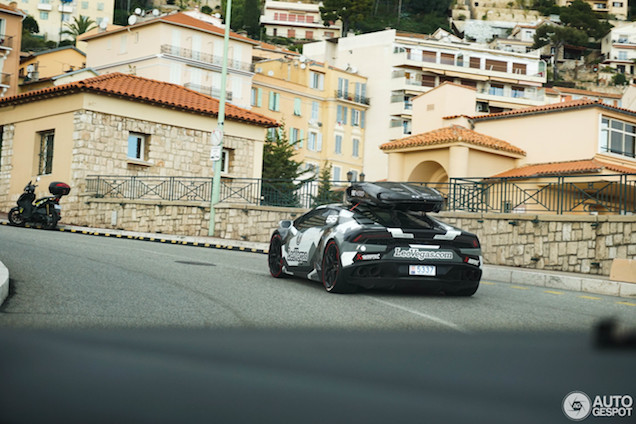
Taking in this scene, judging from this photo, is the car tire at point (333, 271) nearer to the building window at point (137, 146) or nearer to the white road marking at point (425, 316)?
the white road marking at point (425, 316)

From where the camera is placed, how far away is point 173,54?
63312mm

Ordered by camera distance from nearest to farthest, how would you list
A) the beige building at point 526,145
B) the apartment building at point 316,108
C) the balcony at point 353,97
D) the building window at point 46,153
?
the building window at point 46,153 < the beige building at point 526,145 < the apartment building at point 316,108 < the balcony at point 353,97

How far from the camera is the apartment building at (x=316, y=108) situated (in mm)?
71500

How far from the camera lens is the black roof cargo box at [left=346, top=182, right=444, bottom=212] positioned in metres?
10.6

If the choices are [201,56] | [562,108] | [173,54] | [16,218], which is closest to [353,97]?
[201,56]

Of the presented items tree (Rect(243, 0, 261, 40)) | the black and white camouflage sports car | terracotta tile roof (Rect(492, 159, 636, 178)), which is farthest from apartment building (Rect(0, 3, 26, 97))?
tree (Rect(243, 0, 261, 40))

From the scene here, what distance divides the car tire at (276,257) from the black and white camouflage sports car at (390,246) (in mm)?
1031

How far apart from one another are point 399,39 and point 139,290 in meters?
78.4

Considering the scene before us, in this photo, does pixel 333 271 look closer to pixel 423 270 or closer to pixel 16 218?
pixel 423 270

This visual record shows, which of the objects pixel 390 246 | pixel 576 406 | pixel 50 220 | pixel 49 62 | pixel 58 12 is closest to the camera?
pixel 576 406

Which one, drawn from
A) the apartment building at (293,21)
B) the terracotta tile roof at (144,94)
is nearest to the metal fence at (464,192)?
the terracotta tile roof at (144,94)

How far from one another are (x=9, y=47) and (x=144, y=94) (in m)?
38.4

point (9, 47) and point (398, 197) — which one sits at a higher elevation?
point (9, 47)

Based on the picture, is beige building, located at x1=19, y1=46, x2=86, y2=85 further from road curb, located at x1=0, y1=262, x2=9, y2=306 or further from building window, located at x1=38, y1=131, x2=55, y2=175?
road curb, located at x1=0, y1=262, x2=9, y2=306
